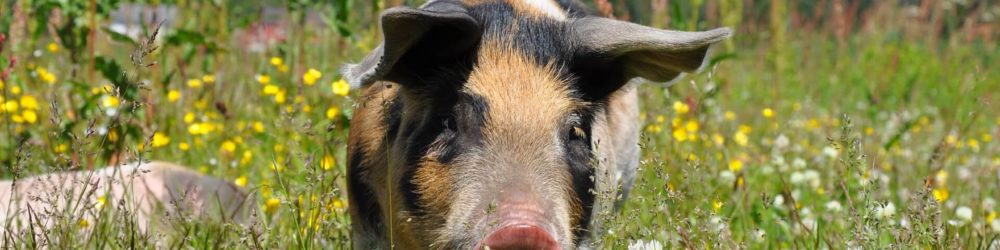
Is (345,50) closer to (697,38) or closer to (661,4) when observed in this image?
(661,4)

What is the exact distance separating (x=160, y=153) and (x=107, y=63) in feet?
2.04

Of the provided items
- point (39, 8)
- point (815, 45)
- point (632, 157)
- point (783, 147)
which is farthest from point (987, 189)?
point (815, 45)

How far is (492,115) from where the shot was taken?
2.99 metres

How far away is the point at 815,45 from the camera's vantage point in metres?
13.1

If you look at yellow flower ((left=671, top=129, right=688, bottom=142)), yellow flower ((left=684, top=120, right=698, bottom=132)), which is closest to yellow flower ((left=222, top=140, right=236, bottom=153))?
yellow flower ((left=671, top=129, right=688, bottom=142))

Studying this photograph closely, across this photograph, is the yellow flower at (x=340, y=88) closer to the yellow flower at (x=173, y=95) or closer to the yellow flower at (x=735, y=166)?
the yellow flower at (x=173, y=95)

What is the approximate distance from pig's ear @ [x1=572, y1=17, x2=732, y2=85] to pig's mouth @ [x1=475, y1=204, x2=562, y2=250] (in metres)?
0.73

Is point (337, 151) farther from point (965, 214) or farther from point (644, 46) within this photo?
point (965, 214)

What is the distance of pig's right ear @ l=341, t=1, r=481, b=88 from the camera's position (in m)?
2.89

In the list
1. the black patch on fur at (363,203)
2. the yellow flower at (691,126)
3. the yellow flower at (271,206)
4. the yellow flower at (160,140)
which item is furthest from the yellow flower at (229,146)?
the yellow flower at (691,126)

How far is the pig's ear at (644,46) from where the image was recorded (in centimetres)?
307

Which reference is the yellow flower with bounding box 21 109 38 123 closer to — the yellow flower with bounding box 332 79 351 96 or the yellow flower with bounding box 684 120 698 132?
the yellow flower with bounding box 332 79 351 96

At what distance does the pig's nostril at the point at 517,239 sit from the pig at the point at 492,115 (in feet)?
0.23

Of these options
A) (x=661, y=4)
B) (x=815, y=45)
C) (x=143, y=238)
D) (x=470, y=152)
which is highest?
(x=815, y=45)
